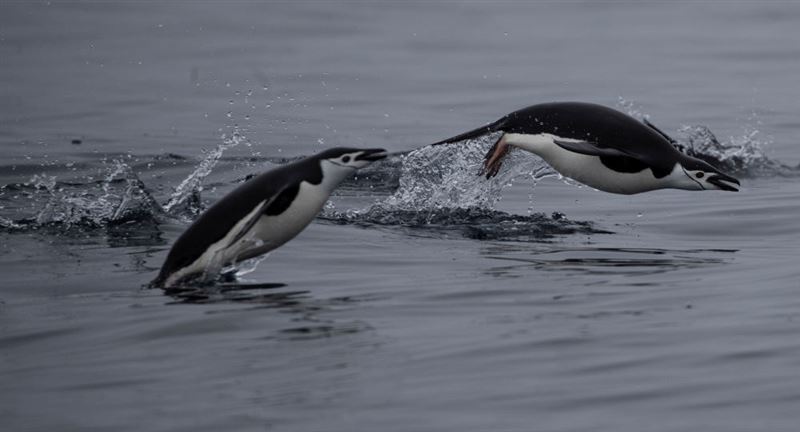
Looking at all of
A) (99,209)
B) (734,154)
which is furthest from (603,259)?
(734,154)

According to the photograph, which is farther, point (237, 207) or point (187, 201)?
point (187, 201)

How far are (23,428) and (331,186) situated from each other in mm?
2847

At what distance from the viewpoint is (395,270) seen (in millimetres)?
8344

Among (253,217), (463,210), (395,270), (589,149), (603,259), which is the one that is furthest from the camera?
(463,210)

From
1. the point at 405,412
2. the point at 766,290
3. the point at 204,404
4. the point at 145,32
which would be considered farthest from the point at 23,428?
the point at 145,32

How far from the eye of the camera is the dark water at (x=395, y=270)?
5742 millimetres

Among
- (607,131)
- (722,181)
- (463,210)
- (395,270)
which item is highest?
(607,131)

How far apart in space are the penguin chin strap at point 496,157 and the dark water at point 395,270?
1.04 feet

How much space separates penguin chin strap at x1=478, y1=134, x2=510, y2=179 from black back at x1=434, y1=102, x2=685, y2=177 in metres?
0.10

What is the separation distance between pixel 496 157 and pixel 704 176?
128 centimetres

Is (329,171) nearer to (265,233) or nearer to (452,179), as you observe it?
(265,233)

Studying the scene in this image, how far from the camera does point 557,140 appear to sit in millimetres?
9672

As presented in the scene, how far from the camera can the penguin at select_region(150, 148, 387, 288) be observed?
7777 millimetres

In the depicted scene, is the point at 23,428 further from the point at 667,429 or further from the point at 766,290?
the point at 766,290
